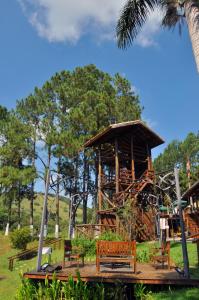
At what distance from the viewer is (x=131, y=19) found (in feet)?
27.3

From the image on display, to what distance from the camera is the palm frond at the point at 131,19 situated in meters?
8.27

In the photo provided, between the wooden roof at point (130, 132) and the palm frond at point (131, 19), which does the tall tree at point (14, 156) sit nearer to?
the wooden roof at point (130, 132)

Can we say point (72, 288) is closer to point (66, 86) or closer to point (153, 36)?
point (153, 36)

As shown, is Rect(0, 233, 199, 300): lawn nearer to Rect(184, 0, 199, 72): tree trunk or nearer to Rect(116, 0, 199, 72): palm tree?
Rect(184, 0, 199, 72): tree trunk

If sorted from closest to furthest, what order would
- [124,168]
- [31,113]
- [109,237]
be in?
[109,237] < [124,168] < [31,113]

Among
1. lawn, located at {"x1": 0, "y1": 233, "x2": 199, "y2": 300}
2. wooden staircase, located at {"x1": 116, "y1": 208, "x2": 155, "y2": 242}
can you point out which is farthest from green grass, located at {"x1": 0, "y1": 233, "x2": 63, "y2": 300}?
wooden staircase, located at {"x1": 116, "y1": 208, "x2": 155, "y2": 242}

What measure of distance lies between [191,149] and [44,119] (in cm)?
2313

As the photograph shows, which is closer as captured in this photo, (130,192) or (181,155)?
(130,192)

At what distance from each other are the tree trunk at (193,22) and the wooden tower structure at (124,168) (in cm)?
1429

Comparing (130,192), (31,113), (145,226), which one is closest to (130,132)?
(130,192)

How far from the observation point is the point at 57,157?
26828 mm

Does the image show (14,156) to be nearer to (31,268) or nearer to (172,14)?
(31,268)

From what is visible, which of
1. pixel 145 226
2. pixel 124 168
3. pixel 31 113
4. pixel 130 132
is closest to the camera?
pixel 145 226

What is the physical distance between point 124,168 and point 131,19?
17.9m
